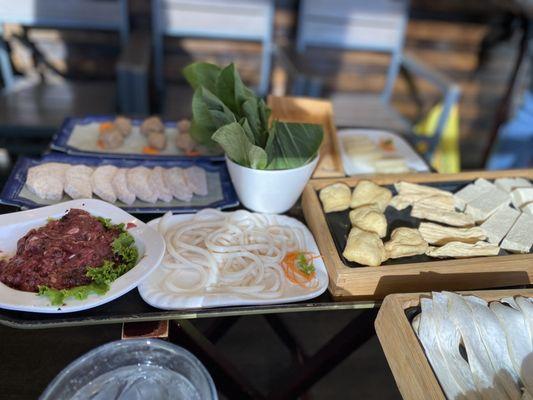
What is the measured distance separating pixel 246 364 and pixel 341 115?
1899mm

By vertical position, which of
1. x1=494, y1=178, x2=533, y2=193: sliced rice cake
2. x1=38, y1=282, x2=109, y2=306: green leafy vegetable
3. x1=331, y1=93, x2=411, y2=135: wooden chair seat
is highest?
x1=494, y1=178, x2=533, y2=193: sliced rice cake

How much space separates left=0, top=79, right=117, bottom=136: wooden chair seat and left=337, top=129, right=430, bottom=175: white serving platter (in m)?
1.66

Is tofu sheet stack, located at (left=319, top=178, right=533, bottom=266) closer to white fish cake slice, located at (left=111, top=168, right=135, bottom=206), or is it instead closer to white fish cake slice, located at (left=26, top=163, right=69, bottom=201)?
white fish cake slice, located at (left=111, top=168, right=135, bottom=206)

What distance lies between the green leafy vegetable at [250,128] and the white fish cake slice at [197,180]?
0.19 meters

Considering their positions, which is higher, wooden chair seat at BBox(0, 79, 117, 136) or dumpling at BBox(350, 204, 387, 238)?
dumpling at BBox(350, 204, 387, 238)

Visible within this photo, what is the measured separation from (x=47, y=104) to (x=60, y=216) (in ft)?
6.18

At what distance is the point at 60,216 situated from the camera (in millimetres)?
1423

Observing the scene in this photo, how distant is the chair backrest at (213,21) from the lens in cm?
334

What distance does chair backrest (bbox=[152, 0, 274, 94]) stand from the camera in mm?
3342

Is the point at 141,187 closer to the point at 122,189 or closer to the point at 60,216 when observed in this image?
the point at 122,189

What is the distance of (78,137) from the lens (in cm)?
197

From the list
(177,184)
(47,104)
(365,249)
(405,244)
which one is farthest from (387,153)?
(47,104)

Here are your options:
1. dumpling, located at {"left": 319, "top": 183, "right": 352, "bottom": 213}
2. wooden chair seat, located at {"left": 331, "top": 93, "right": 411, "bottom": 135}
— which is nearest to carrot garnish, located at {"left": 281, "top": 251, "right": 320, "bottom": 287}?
dumpling, located at {"left": 319, "top": 183, "right": 352, "bottom": 213}

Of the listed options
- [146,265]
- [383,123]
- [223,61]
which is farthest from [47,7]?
[146,265]
